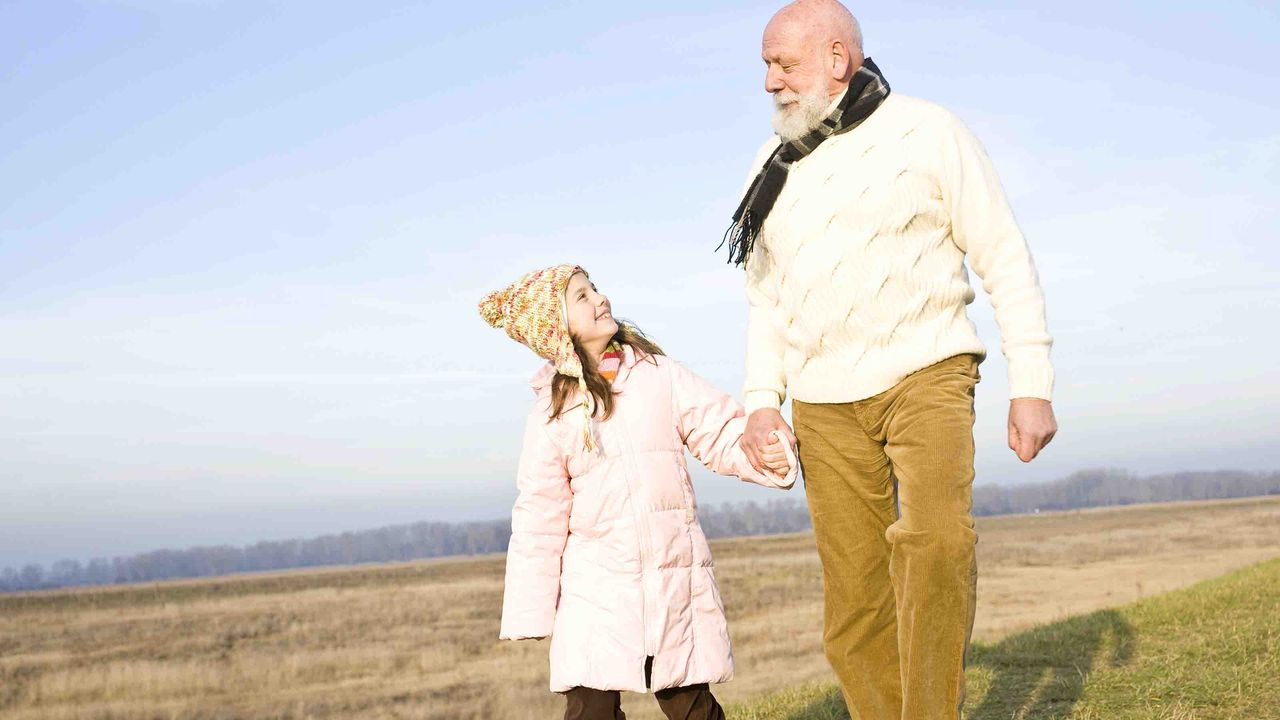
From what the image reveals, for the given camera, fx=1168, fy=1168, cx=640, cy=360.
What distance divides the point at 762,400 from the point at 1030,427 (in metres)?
0.94

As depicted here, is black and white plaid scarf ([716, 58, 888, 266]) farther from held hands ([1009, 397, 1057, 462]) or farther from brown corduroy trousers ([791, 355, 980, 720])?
held hands ([1009, 397, 1057, 462])

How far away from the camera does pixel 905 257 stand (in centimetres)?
354

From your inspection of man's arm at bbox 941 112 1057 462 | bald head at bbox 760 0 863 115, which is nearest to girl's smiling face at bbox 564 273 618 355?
bald head at bbox 760 0 863 115

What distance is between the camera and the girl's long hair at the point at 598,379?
4.10 metres

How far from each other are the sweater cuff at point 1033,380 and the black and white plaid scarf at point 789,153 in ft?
3.03

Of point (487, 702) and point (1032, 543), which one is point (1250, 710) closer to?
point (487, 702)

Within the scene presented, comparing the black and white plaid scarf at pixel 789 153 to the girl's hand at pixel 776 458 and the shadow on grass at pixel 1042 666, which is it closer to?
the girl's hand at pixel 776 458

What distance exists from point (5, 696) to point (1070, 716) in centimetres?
1633

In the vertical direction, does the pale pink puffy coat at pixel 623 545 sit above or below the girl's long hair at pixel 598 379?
below

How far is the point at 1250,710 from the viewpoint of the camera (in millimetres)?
5590

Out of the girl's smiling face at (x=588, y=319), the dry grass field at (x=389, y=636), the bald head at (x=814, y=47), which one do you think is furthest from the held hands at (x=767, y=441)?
the dry grass field at (x=389, y=636)

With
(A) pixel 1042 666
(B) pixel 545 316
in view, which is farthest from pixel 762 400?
(A) pixel 1042 666

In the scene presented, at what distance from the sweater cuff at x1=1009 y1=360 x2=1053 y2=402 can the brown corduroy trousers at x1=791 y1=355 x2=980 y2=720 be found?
139 mm

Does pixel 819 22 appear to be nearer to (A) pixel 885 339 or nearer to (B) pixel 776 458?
(A) pixel 885 339
